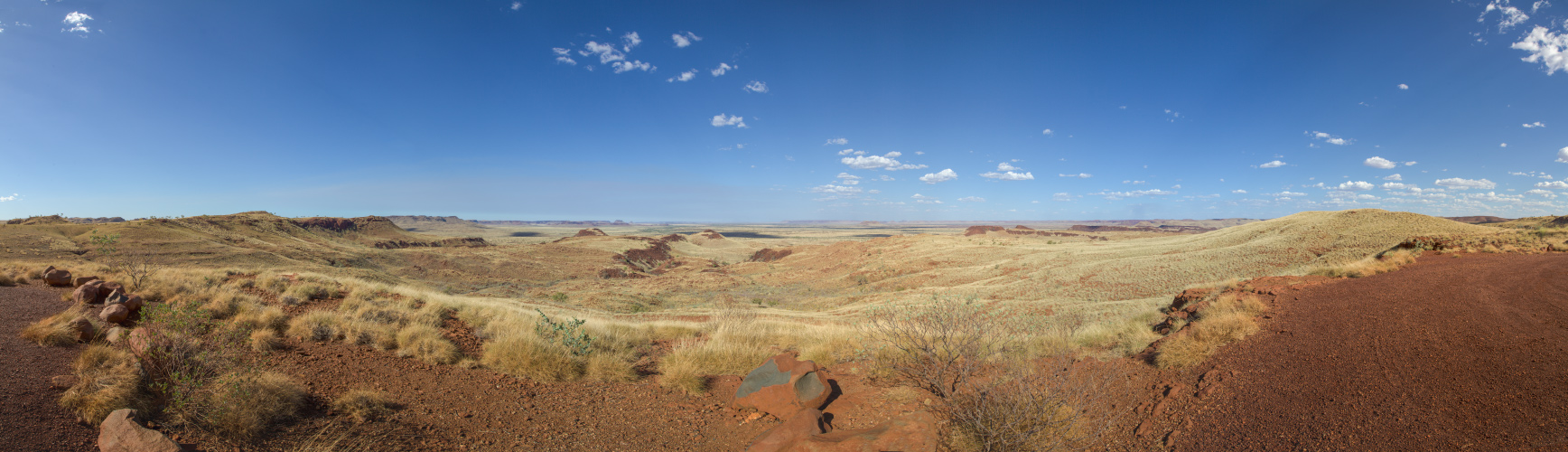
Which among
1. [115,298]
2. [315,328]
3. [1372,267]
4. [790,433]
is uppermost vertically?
[1372,267]

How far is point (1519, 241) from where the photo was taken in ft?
41.4

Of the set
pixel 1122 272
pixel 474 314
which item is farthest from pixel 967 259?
pixel 474 314

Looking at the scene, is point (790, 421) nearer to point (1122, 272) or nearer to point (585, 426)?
point (585, 426)

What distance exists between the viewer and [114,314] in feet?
20.7

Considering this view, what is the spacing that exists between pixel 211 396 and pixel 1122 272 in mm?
24031

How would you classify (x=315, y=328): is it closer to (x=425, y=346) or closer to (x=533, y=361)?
(x=425, y=346)

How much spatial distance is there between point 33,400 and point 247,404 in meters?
1.42

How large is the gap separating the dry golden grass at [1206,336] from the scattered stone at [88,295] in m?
15.4

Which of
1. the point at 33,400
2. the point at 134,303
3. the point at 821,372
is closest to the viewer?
the point at 33,400

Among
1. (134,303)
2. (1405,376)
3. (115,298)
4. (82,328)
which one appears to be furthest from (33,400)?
(1405,376)

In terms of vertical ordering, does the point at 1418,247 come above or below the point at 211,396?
above

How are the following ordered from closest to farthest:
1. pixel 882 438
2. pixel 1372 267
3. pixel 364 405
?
pixel 882 438, pixel 364 405, pixel 1372 267

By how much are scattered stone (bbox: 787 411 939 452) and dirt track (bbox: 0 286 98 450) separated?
17.2ft

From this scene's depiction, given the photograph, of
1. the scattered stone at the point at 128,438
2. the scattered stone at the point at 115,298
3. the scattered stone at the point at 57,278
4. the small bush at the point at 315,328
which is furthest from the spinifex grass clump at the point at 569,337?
the scattered stone at the point at 57,278
